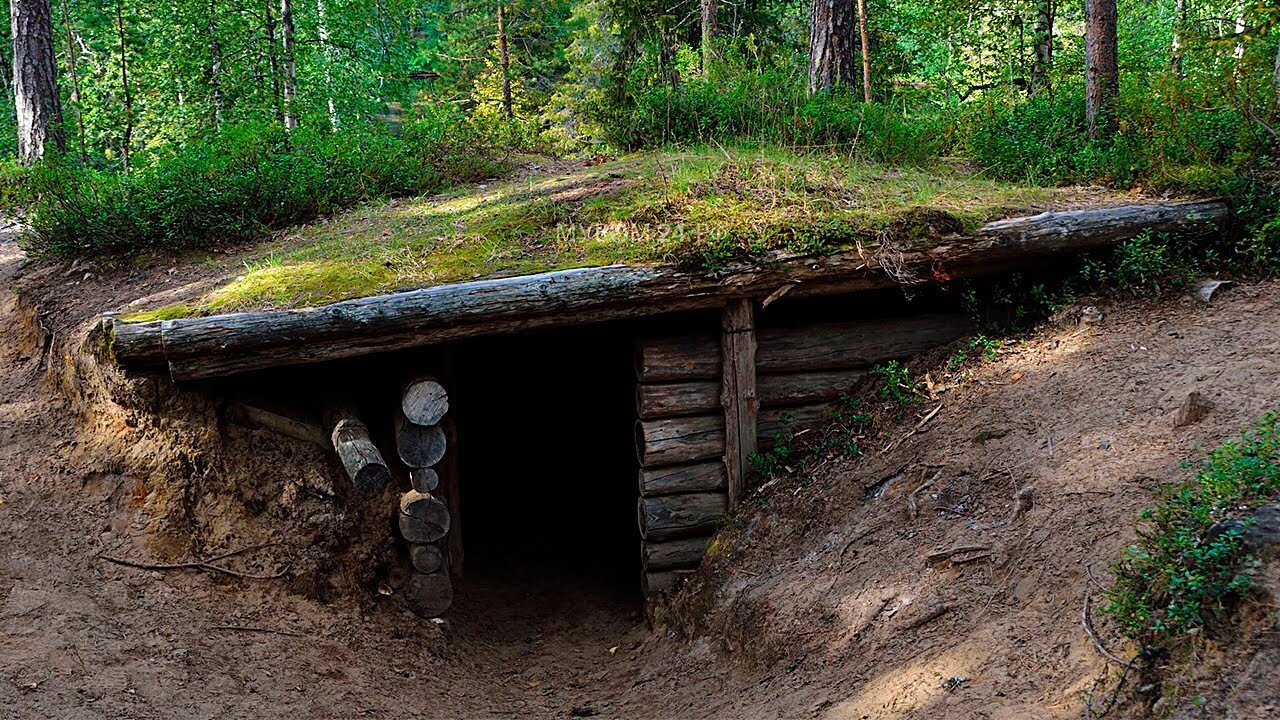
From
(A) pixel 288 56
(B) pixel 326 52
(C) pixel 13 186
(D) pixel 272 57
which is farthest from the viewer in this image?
(B) pixel 326 52

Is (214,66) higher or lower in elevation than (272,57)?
higher

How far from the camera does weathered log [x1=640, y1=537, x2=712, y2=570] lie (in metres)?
6.80

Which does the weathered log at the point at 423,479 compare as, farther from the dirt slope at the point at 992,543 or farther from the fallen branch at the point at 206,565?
the dirt slope at the point at 992,543

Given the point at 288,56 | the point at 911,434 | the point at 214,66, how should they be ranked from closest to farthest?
1. the point at 911,434
2. the point at 288,56
3. the point at 214,66

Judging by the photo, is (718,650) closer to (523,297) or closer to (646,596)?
(646,596)

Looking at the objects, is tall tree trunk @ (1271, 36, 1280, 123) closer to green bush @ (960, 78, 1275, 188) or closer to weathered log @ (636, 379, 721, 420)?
green bush @ (960, 78, 1275, 188)

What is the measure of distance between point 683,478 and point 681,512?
257 mm

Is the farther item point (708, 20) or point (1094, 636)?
point (708, 20)

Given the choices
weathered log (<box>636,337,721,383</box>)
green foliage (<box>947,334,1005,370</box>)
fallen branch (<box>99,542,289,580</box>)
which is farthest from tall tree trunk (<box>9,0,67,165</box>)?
green foliage (<box>947,334,1005,370</box>)

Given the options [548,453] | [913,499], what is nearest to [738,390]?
[913,499]

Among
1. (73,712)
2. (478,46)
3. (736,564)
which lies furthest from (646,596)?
(478,46)

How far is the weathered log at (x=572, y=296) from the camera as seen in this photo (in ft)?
17.8

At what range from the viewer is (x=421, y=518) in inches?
247

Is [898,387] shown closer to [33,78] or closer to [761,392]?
[761,392]
